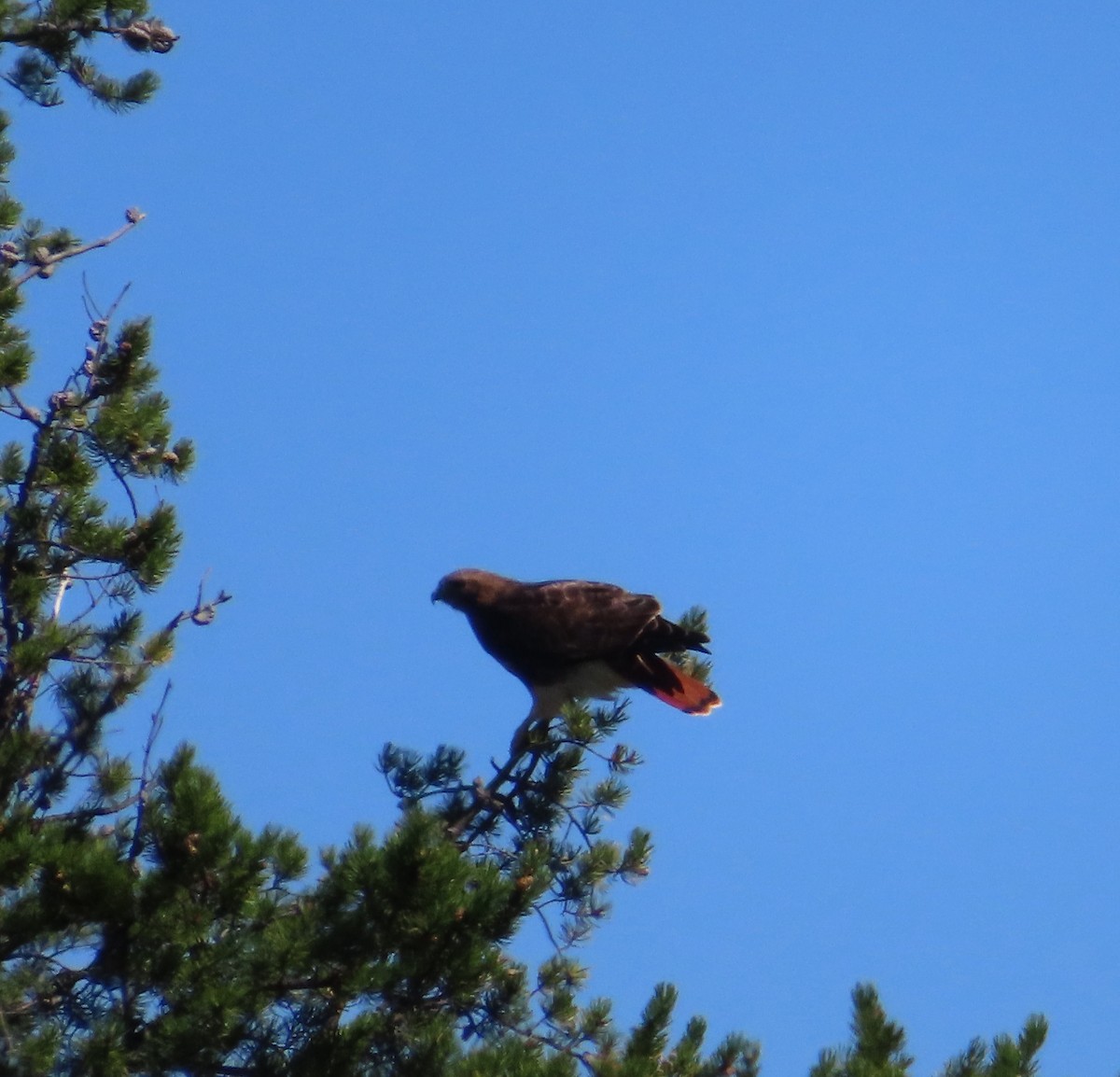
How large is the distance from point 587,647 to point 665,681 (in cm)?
45

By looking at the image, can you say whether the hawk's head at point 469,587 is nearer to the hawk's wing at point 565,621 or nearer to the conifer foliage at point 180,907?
the hawk's wing at point 565,621

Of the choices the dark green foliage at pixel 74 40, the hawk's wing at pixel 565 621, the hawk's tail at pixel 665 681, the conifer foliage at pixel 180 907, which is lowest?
the conifer foliage at pixel 180 907

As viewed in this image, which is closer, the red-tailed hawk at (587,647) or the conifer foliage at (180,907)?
the conifer foliage at (180,907)

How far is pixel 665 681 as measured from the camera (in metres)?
8.84

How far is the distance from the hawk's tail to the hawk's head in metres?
0.96

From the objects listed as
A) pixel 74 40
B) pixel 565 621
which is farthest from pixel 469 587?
pixel 74 40

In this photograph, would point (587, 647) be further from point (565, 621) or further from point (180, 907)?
point (180, 907)

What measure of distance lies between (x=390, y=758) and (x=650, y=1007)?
63.2 inches

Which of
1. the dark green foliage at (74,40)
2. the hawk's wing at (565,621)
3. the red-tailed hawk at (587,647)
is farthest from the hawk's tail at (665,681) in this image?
the dark green foliage at (74,40)

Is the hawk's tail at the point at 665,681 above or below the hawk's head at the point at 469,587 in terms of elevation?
below

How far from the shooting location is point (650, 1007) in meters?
6.19

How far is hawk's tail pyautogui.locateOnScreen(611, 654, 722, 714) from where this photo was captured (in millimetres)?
8742

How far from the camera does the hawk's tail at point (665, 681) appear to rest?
28.7 feet

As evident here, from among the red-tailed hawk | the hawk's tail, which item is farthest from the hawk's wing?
the hawk's tail
